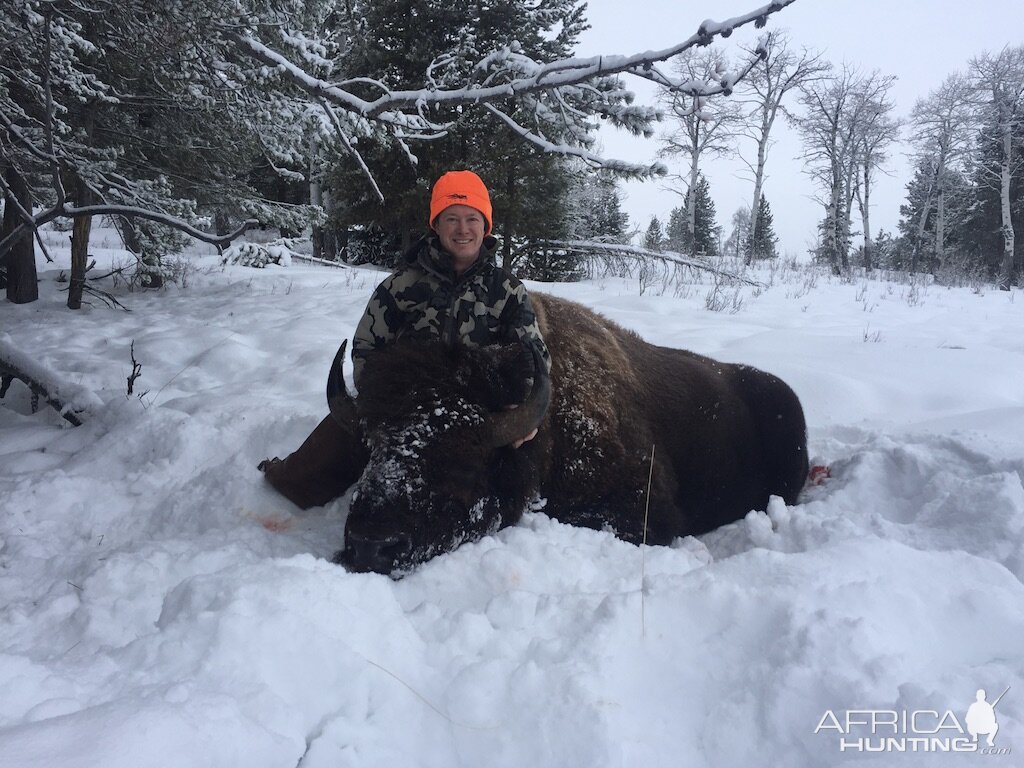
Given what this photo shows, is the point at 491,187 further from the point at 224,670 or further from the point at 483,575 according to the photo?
the point at 224,670

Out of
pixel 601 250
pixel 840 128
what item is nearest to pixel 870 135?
pixel 840 128

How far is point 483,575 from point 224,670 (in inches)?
40.3

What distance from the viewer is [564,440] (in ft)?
10.8

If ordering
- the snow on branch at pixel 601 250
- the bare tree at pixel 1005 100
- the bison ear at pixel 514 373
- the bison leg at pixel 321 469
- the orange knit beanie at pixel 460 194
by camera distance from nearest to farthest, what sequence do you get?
the bison ear at pixel 514 373, the orange knit beanie at pixel 460 194, the bison leg at pixel 321 469, the snow on branch at pixel 601 250, the bare tree at pixel 1005 100

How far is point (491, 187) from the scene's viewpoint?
1124 cm

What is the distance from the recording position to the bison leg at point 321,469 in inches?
131

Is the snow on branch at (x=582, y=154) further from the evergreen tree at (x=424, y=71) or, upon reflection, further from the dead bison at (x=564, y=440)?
the evergreen tree at (x=424, y=71)

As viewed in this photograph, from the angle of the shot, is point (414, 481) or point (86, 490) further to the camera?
point (86, 490)

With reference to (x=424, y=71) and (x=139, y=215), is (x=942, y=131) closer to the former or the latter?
(x=424, y=71)

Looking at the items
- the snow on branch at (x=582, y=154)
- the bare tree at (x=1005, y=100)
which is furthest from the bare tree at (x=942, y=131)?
the snow on branch at (x=582, y=154)

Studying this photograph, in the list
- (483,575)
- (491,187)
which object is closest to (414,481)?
(483,575)

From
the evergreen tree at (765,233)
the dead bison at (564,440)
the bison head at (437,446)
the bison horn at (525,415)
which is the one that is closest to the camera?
the bison head at (437,446)

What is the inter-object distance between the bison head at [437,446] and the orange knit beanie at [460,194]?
33.8 inches

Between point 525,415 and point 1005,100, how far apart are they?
30.7 meters
